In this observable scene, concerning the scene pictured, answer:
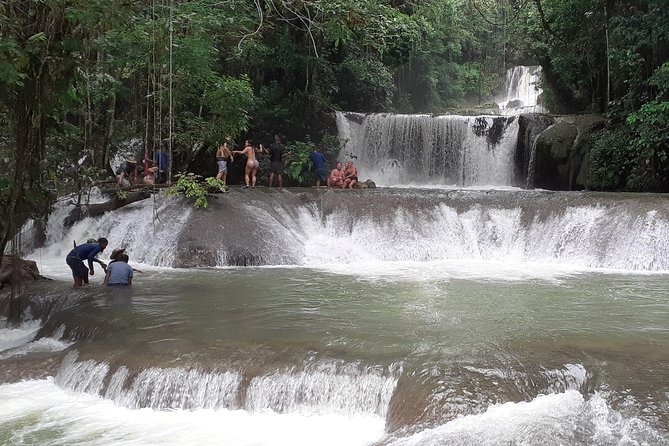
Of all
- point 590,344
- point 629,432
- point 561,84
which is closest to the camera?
point 629,432

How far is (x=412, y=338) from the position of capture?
751 centimetres

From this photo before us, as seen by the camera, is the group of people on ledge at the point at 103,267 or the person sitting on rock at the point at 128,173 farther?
the person sitting on rock at the point at 128,173

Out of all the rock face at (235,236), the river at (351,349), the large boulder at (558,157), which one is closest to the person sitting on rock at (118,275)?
the river at (351,349)

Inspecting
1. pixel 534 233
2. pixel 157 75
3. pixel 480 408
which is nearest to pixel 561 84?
pixel 534 233

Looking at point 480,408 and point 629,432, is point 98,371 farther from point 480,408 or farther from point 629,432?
point 629,432

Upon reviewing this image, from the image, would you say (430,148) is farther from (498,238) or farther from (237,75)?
(498,238)

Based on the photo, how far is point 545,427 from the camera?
5523mm

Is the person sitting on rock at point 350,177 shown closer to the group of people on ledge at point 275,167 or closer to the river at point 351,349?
the group of people on ledge at point 275,167

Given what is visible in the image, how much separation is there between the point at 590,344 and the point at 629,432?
1738 millimetres

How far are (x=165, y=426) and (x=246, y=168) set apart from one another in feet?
38.8

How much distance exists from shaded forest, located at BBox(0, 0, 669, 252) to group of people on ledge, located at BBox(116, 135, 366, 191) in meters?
0.52

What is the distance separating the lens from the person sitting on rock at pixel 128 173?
16914 mm

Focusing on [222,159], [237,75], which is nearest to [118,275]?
[222,159]

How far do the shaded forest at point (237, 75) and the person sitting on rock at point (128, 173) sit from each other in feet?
1.43
